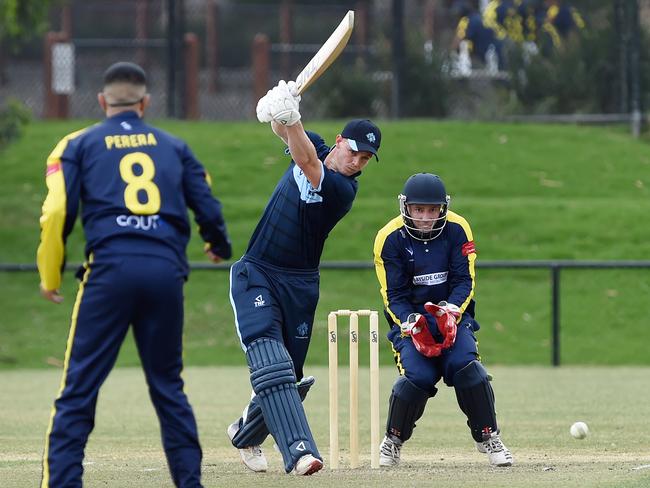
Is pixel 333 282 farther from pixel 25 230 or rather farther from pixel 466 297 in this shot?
→ pixel 466 297

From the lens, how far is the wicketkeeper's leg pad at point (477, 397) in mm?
7301

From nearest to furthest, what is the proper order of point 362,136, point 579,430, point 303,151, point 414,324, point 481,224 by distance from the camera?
point 303,151
point 362,136
point 414,324
point 579,430
point 481,224

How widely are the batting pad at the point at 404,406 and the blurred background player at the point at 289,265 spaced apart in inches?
21.6

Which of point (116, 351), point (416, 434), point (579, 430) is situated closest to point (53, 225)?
Result: point (116, 351)

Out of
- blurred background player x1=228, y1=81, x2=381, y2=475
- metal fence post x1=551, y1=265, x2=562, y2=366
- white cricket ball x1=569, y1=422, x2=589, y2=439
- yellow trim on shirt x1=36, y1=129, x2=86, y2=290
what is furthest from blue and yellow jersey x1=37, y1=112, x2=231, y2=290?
metal fence post x1=551, y1=265, x2=562, y2=366

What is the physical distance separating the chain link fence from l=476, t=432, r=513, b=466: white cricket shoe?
1240 cm

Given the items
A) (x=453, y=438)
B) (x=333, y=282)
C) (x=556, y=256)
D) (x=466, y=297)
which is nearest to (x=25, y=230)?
(x=333, y=282)

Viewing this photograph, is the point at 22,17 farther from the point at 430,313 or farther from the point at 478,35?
the point at 430,313

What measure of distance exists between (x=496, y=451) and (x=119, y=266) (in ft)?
8.34

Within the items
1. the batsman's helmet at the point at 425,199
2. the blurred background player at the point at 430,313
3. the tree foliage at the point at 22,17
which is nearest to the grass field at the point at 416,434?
the blurred background player at the point at 430,313

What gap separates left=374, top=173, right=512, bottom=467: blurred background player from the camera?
24.0 feet

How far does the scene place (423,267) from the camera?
750cm

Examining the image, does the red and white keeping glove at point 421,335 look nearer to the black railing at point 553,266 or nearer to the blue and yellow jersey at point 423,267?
the blue and yellow jersey at point 423,267

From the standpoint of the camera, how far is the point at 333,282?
16.0 metres
